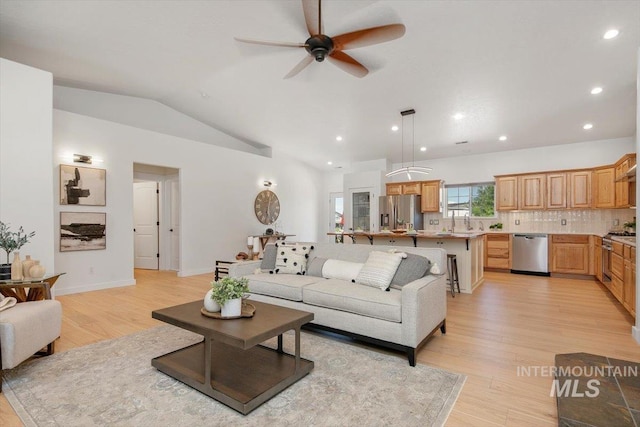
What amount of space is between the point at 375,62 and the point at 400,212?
437 centimetres

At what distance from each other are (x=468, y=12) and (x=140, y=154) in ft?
18.4

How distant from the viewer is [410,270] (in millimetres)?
2938

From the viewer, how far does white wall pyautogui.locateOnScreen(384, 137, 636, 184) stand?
6098 millimetres

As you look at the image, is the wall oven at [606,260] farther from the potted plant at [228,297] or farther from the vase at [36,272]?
the vase at [36,272]

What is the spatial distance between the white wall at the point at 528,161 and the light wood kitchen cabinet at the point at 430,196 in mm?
314

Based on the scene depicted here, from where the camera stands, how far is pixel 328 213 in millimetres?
10383

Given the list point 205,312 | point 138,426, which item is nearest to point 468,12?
point 205,312

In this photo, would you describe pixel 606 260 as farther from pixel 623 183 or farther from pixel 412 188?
pixel 412 188

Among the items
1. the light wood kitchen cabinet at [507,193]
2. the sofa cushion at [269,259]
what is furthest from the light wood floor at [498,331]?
the light wood kitchen cabinet at [507,193]

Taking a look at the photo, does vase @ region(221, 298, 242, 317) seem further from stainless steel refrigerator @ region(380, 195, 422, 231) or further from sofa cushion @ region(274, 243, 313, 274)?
stainless steel refrigerator @ region(380, 195, 422, 231)

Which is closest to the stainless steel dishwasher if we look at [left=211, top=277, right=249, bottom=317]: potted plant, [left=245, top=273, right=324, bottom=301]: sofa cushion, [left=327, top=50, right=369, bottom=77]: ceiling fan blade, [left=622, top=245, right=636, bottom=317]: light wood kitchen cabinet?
[left=622, top=245, right=636, bottom=317]: light wood kitchen cabinet

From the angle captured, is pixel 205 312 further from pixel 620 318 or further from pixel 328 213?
pixel 328 213

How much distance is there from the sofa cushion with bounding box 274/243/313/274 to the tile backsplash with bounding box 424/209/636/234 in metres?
5.32

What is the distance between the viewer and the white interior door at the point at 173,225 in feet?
22.8
